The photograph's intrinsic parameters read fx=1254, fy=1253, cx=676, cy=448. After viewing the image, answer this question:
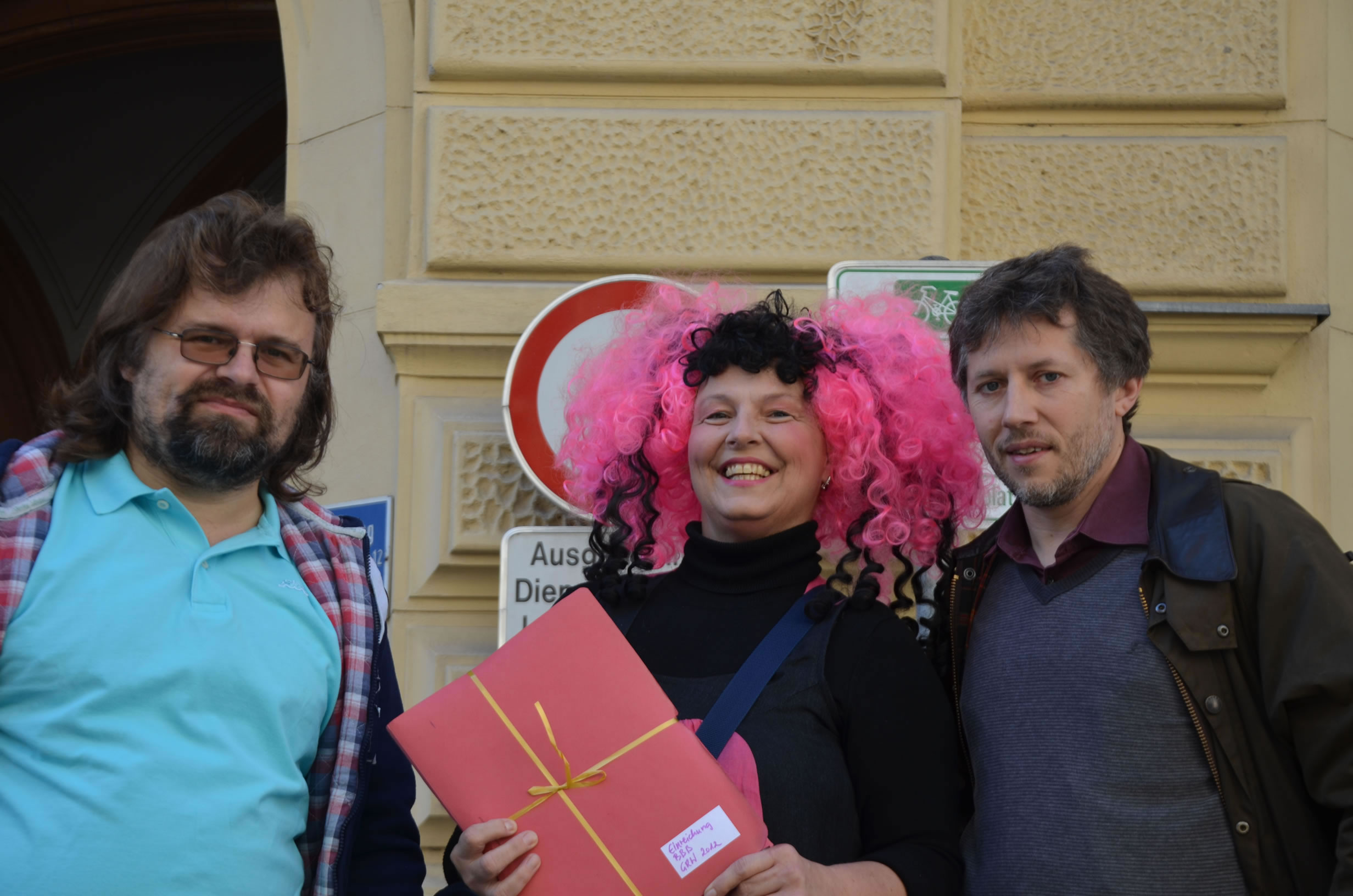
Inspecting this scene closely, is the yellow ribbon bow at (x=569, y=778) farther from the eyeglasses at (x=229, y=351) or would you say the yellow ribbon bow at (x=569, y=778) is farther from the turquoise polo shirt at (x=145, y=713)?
the eyeglasses at (x=229, y=351)

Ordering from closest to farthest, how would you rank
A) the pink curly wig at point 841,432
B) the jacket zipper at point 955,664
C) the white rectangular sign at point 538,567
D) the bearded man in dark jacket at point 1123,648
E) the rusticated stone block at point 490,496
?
1. the bearded man in dark jacket at point 1123,648
2. the jacket zipper at point 955,664
3. the pink curly wig at point 841,432
4. the white rectangular sign at point 538,567
5. the rusticated stone block at point 490,496

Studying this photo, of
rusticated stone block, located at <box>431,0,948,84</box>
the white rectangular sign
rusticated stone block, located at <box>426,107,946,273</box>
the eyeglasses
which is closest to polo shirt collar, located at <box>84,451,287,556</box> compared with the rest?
the eyeglasses

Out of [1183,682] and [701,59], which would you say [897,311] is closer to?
[1183,682]

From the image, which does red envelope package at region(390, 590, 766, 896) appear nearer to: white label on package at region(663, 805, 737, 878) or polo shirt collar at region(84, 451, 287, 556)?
white label on package at region(663, 805, 737, 878)

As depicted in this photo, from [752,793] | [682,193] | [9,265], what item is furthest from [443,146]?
[9,265]

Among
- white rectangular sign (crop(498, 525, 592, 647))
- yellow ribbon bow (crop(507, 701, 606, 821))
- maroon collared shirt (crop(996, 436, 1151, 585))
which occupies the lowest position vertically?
yellow ribbon bow (crop(507, 701, 606, 821))

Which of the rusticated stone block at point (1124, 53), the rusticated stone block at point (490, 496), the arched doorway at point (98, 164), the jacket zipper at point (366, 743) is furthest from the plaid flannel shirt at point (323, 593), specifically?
the arched doorway at point (98, 164)

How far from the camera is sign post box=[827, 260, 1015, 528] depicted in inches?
110

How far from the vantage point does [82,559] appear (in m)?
1.93

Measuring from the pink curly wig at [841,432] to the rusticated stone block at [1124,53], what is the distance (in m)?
1.51

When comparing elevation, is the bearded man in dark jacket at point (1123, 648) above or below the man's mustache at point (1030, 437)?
below

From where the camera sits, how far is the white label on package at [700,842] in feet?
5.71

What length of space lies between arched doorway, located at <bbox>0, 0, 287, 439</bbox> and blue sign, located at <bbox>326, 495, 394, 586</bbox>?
2.75m

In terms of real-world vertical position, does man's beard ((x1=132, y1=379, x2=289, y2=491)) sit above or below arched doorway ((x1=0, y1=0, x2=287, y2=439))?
below
